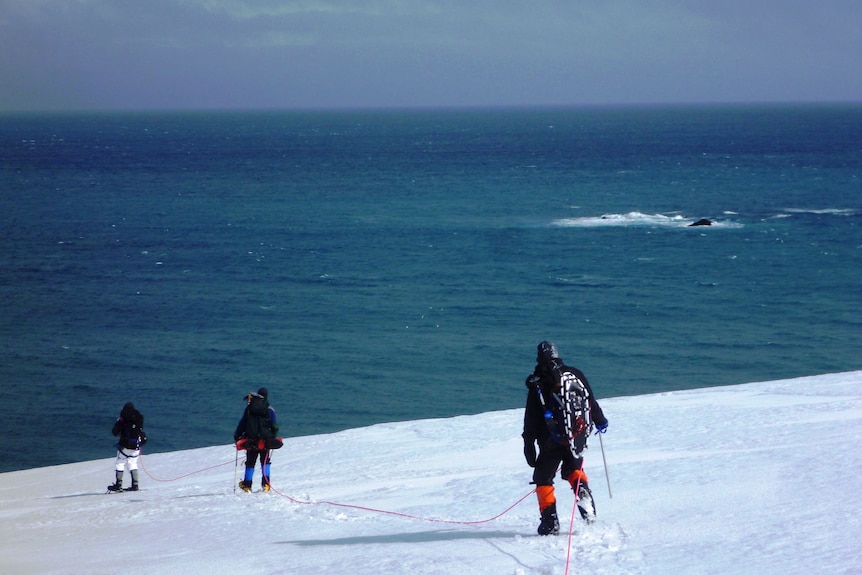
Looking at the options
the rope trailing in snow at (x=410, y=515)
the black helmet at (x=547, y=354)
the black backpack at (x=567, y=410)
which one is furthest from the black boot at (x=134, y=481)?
the black helmet at (x=547, y=354)

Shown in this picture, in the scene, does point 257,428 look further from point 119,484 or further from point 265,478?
point 119,484

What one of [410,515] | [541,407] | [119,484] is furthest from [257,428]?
[541,407]

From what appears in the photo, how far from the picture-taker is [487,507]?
10391 millimetres

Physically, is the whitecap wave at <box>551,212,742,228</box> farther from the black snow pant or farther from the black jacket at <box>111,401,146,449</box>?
the black snow pant

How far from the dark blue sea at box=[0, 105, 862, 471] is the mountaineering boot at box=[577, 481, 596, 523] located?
752 centimetres

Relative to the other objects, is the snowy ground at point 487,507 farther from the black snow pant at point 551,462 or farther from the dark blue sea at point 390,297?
the dark blue sea at point 390,297

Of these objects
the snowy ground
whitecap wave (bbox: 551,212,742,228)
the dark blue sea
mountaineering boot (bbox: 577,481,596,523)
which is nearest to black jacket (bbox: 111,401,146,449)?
the snowy ground

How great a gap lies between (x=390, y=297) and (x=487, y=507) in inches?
1548

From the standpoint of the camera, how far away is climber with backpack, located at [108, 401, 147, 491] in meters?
15.0

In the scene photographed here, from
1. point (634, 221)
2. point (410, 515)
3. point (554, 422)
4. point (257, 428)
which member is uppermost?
point (554, 422)

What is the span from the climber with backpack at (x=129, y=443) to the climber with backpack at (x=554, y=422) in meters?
8.58

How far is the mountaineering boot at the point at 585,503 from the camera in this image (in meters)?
8.55

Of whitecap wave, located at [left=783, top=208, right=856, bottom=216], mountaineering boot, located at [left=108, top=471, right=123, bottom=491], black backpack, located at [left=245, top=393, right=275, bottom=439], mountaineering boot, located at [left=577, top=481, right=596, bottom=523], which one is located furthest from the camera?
whitecap wave, located at [left=783, top=208, right=856, bottom=216]

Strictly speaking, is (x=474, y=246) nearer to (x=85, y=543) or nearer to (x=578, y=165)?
(x=85, y=543)
